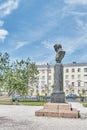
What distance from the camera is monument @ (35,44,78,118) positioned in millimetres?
16206

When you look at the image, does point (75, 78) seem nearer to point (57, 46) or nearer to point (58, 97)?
point (57, 46)

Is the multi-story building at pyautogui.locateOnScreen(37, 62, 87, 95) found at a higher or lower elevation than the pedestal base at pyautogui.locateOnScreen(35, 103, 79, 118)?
higher

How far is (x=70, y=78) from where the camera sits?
10694cm

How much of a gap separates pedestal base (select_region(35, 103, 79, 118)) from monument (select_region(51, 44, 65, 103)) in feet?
2.90

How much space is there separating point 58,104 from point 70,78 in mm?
90721

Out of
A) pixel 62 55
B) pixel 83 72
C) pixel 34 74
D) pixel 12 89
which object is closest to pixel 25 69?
pixel 34 74

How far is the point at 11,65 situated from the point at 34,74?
489 cm

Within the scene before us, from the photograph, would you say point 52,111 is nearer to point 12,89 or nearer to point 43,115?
point 43,115

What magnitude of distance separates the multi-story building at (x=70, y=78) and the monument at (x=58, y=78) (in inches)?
3282

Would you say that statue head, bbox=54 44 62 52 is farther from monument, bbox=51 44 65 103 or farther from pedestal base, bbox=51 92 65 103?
pedestal base, bbox=51 92 65 103

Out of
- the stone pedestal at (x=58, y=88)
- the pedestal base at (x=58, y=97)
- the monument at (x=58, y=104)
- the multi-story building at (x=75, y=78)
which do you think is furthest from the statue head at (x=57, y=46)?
the multi-story building at (x=75, y=78)

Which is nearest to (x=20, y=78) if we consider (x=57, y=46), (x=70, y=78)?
(x=57, y=46)

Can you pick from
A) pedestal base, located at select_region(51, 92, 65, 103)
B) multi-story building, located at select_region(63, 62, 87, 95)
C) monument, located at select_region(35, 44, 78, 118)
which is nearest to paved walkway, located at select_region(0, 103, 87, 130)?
monument, located at select_region(35, 44, 78, 118)

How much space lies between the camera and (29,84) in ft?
164
